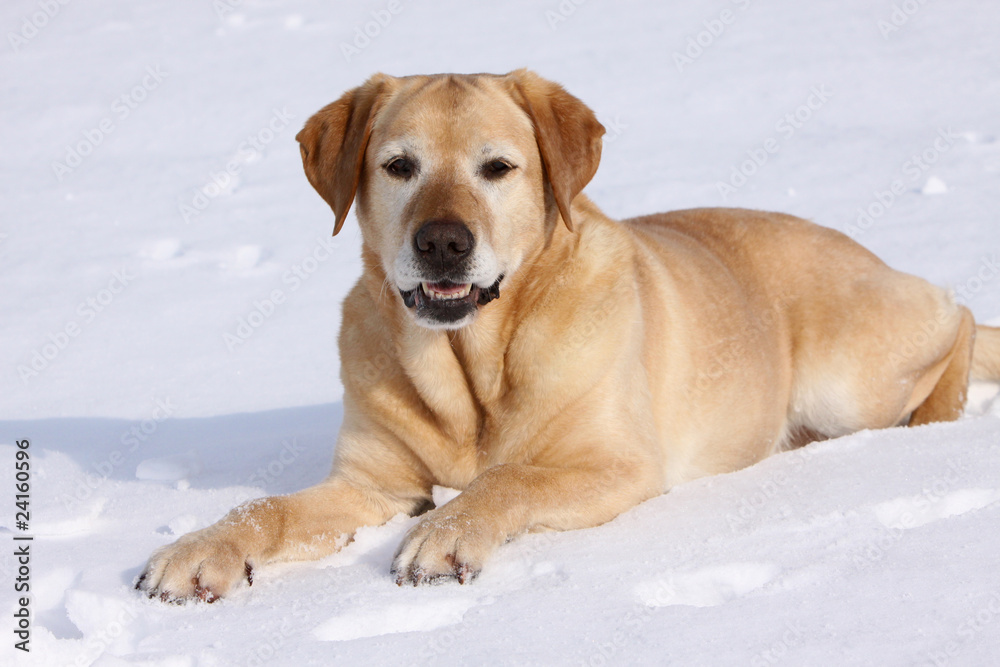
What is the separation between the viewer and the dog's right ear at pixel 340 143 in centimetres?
379

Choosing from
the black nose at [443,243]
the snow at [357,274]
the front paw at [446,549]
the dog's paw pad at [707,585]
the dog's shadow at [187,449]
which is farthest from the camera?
the dog's shadow at [187,449]

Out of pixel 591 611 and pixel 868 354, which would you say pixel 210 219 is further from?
pixel 591 611

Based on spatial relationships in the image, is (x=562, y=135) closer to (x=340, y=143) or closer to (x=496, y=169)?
(x=496, y=169)

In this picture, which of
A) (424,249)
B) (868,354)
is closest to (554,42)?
(868,354)

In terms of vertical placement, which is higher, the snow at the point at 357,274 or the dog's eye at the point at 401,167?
the dog's eye at the point at 401,167

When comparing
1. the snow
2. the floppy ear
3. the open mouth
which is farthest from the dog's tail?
the open mouth

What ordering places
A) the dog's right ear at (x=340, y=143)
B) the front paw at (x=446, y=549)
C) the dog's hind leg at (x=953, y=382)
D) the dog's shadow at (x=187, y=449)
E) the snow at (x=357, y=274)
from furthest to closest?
1. the dog's hind leg at (x=953, y=382)
2. the dog's shadow at (x=187, y=449)
3. the dog's right ear at (x=340, y=143)
4. the front paw at (x=446, y=549)
5. the snow at (x=357, y=274)

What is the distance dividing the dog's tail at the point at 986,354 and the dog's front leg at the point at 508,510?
251 cm

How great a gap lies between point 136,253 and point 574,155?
17.7 feet

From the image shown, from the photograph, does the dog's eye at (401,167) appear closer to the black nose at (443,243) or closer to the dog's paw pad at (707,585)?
the black nose at (443,243)

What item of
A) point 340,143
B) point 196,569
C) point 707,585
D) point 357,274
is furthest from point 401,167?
point 357,274

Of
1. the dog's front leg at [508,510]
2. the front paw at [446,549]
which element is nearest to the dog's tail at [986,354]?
the dog's front leg at [508,510]

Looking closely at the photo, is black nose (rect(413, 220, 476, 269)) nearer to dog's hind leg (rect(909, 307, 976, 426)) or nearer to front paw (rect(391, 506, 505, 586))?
front paw (rect(391, 506, 505, 586))

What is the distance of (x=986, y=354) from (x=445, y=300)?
335 centimetres
